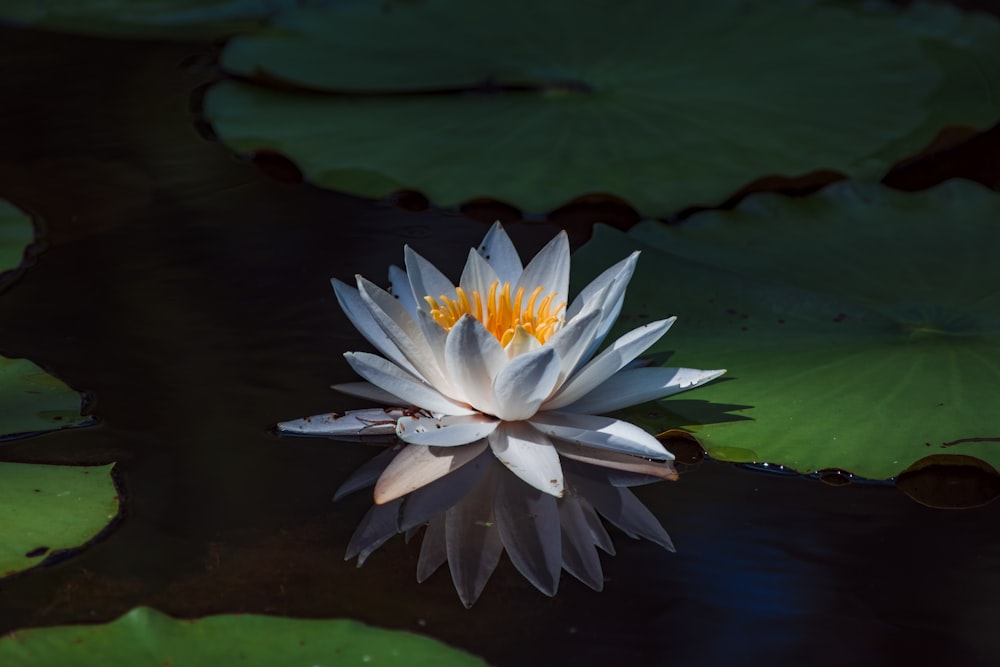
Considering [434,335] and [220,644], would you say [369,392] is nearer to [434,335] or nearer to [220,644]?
[434,335]

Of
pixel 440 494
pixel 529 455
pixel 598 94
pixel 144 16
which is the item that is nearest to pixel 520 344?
pixel 529 455

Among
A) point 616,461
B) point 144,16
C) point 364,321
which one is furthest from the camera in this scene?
point 144,16

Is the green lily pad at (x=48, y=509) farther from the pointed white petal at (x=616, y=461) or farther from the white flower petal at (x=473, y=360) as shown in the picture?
the pointed white petal at (x=616, y=461)

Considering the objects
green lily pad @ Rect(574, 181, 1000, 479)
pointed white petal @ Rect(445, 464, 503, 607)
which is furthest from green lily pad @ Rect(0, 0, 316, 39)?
pointed white petal @ Rect(445, 464, 503, 607)

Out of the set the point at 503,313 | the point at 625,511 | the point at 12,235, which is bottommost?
the point at 625,511

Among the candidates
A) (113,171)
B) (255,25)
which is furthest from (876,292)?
(255,25)

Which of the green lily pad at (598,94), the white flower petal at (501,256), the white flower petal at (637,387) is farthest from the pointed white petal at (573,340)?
the green lily pad at (598,94)
